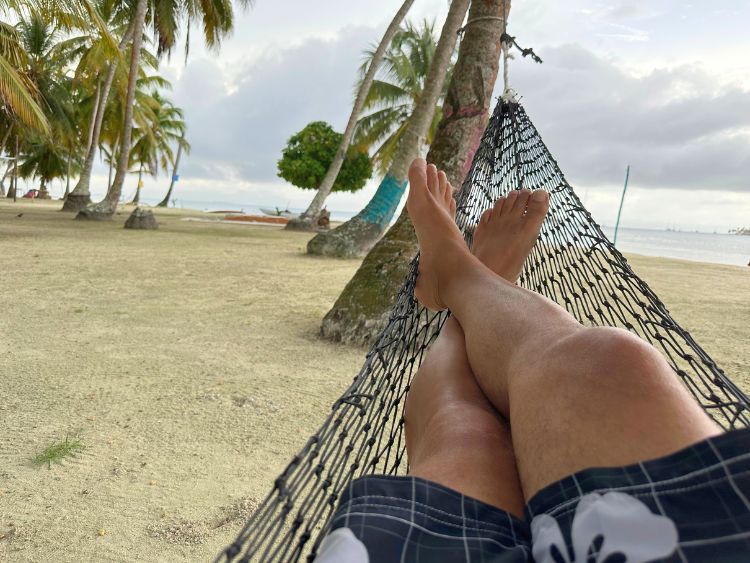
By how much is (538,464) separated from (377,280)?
184cm

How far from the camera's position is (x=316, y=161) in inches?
548

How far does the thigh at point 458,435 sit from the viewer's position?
538mm

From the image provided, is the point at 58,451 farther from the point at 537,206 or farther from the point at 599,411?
the point at 537,206

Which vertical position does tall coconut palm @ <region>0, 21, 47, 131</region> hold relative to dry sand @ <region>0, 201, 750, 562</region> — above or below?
above

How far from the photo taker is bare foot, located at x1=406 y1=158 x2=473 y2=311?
1214 mm

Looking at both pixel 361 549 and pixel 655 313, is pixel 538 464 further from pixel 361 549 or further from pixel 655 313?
pixel 655 313

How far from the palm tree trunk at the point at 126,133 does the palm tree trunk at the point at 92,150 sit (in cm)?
78

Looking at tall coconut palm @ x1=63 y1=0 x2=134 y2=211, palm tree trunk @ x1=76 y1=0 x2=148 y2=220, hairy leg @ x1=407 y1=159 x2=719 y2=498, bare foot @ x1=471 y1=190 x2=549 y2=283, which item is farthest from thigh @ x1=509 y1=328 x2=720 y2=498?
tall coconut palm @ x1=63 y1=0 x2=134 y2=211

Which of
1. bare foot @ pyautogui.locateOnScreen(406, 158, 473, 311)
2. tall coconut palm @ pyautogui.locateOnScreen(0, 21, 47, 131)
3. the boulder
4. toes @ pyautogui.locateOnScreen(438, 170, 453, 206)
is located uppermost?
tall coconut palm @ pyautogui.locateOnScreen(0, 21, 47, 131)

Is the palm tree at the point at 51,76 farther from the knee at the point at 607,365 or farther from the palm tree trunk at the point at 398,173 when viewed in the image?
the knee at the point at 607,365

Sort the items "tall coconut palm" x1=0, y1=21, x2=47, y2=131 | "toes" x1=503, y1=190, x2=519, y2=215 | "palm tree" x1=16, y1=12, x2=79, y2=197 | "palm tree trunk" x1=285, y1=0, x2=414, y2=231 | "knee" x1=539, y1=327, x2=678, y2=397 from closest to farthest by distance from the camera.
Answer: "knee" x1=539, y1=327, x2=678, y2=397, "toes" x1=503, y1=190, x2=519, y2=215, "tall coconut palm" x1=0, y1=21, x2=47, y2=131, "palm tree trunk" x1=285, y1=0, x2=414, y2=231, "palm tree" x1=16, y1=12, x2=79, y2=197

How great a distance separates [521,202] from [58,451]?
1.30 m

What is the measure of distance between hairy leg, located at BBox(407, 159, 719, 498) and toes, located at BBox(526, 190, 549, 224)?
0.70m

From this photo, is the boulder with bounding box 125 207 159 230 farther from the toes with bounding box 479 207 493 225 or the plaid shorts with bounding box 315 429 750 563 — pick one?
the plaid shorts with bounding box 315 429 750 563
